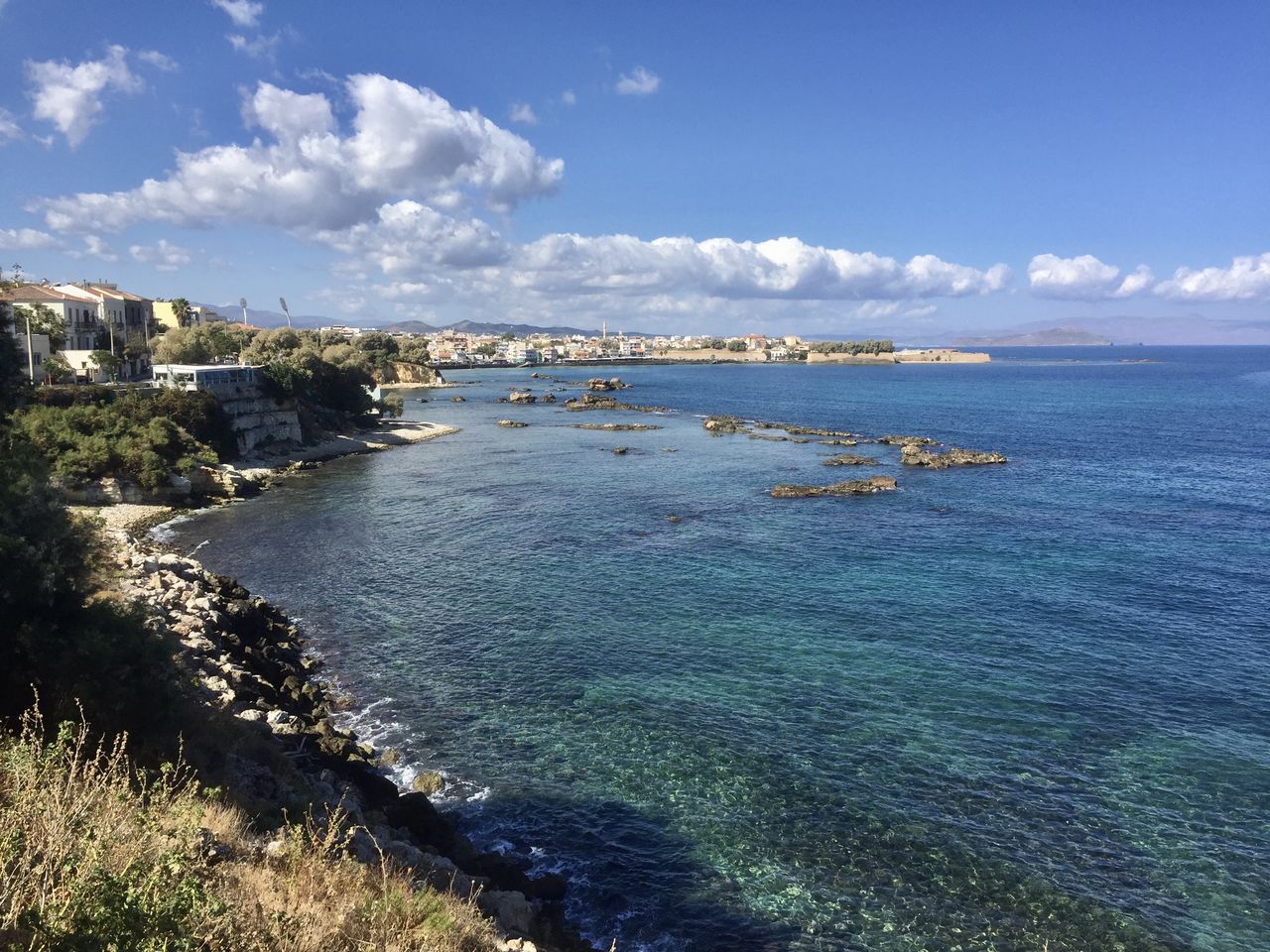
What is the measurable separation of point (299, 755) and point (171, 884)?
11575mm

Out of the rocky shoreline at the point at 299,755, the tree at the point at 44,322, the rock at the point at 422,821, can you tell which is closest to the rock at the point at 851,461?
the rocky shoreline at the point at 299,755

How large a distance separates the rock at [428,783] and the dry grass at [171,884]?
24.1 ft

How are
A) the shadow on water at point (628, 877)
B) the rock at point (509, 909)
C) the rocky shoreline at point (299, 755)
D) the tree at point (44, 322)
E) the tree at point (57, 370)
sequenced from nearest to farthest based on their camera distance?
the rock at point (509, 909)
the rocky shoreline at point (299, 755)
the shadow on water at point (628, 877)
the tree at point (57, 370)
the tree at point (44, 322)

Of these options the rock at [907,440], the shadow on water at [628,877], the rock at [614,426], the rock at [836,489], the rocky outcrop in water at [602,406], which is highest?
the rocky outcrop in water at [602,406]

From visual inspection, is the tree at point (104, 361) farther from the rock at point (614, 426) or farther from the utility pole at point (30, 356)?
the rock at point (614, 426)

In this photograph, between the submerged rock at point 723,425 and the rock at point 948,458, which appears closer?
the rock at point 948,458

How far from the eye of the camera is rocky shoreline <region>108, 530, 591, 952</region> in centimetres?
1486

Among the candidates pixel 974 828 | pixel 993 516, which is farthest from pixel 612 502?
pixel 974 828

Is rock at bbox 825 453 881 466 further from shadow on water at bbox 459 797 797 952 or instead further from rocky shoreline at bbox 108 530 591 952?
shadow on water at bbox 459 797 797 952

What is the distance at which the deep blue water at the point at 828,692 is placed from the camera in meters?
16.6

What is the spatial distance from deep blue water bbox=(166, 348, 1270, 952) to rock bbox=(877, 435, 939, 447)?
24.9 m

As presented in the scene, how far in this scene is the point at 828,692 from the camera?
25.3 m

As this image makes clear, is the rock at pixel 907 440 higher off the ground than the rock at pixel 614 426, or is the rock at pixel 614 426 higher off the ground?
the rock at pixel 614 426

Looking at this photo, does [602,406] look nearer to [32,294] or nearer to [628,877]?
[32,294]
